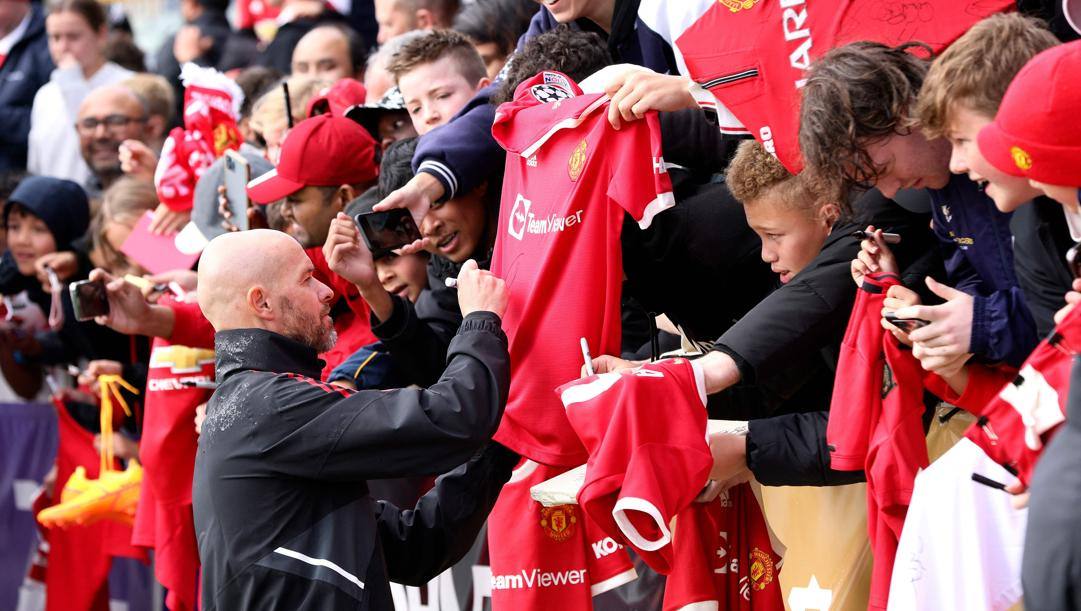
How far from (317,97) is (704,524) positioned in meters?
2.84

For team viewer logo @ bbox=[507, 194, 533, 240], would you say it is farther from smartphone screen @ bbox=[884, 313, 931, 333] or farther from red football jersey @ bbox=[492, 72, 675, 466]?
smartphone screen @ bbox=[884, 313, 931, 333]

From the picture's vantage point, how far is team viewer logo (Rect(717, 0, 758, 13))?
3742 mm

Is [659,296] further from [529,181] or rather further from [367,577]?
[367,577]

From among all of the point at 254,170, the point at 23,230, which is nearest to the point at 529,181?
the point at 254,170

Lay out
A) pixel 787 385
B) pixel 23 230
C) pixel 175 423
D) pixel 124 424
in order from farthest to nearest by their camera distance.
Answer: pixel 23 230 < pixel 124 424 < pixel 175 423 < pixel 787 385

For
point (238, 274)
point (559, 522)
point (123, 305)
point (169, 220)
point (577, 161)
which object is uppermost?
point (577, 161)

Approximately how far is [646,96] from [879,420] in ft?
3.44

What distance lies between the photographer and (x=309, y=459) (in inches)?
143

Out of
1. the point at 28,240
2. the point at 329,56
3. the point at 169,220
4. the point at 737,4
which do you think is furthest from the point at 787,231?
the point at 28,240

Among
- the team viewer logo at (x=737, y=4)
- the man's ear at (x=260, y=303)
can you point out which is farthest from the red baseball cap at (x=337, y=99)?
the team viewer logo at (x=737, y=4)

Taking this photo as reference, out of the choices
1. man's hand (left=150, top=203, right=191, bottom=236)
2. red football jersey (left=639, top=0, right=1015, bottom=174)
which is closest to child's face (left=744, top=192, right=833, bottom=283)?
red football jersey (left=639, top=0, right=1015, bottom=174)

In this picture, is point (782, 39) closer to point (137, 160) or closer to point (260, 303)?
point (260, 303)

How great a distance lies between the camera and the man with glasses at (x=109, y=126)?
25.4 feet

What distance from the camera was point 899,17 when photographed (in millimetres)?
3498
